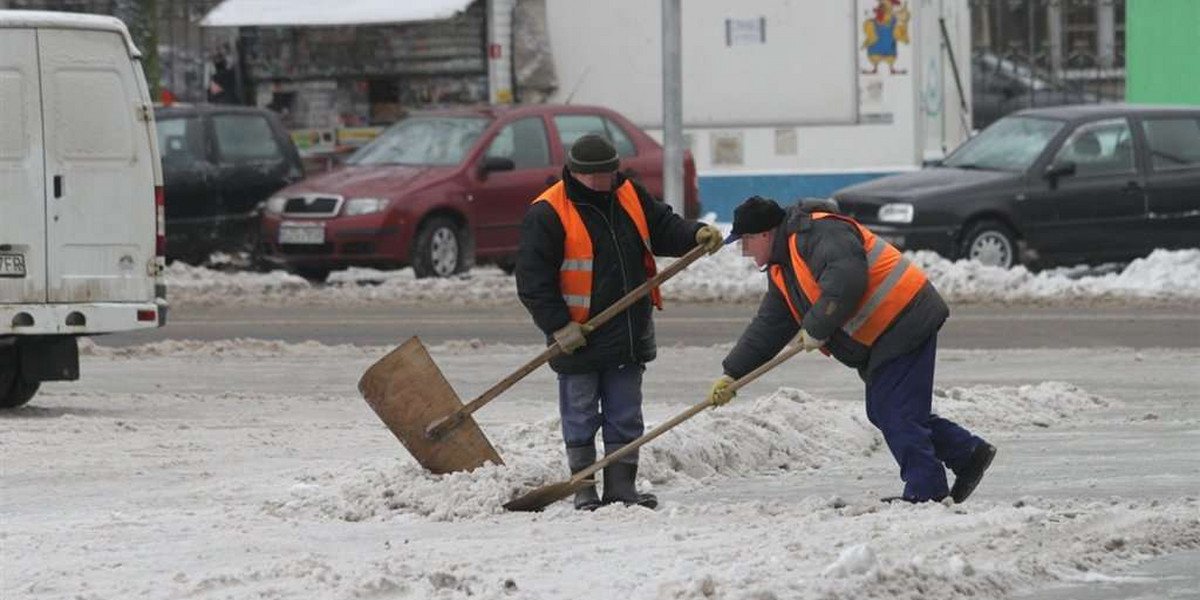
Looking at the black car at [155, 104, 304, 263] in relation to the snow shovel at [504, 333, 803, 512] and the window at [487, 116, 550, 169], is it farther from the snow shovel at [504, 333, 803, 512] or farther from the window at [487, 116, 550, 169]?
the snow shovel at [504, 333, 803, 512]

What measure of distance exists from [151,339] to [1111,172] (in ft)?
28.9

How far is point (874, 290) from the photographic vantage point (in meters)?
9.23

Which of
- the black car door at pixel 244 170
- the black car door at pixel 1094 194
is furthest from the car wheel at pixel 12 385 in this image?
the black car door at pixel 1094 194

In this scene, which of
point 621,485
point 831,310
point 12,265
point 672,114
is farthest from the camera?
point 672,114

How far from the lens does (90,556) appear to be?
8.37 m

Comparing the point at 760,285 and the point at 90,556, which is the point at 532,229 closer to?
the point at 90,556

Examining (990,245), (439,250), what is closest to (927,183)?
(990,245)

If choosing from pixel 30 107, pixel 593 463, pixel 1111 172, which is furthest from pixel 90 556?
pixel 1111 172

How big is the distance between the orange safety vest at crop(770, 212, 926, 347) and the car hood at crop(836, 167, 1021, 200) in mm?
12437

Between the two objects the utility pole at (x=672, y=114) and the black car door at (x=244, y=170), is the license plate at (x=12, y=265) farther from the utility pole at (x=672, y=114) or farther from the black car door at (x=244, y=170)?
the utility pole at (x=672, y=114)

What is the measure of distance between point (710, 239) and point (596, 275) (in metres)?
0.47

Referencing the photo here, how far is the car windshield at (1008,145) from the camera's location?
863 inches

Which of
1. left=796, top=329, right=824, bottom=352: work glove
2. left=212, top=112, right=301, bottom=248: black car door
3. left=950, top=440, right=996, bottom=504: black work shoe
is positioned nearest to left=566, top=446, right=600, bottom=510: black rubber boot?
left=796, top=329, right=824, bottom=352: work glove

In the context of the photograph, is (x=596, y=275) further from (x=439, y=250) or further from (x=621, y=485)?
(x=439, y=250)
